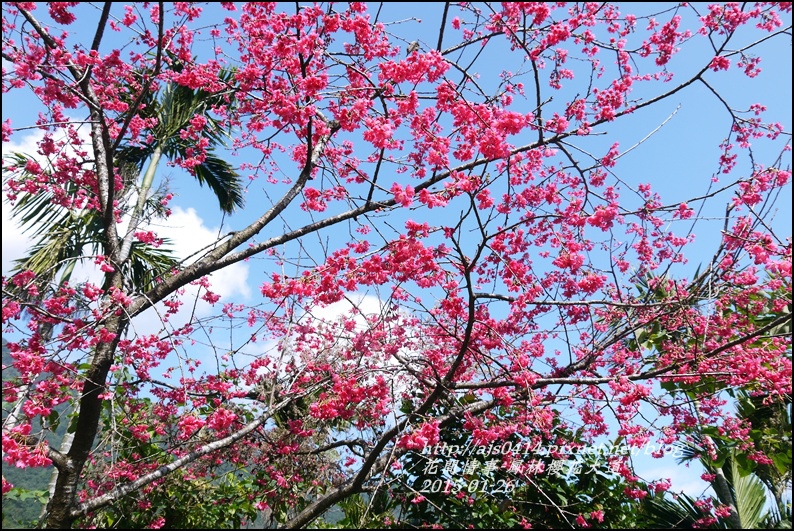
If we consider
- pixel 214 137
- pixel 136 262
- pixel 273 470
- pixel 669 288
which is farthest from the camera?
pixel 214 137

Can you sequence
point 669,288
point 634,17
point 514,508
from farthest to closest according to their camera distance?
point 514,508
point 669,288
point 634,17

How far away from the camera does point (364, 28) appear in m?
4.28

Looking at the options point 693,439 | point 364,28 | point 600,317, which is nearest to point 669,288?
point 600,317

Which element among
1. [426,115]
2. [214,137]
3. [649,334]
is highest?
[214,137]

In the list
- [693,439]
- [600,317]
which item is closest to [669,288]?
[600,317]

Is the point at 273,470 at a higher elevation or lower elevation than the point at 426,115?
lower

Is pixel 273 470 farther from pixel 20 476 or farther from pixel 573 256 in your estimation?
pixel 20 476

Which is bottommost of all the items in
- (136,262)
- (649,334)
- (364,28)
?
(649,334)

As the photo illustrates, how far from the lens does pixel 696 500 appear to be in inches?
257

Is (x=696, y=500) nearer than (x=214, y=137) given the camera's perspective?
Yes

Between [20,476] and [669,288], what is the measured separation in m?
23.6

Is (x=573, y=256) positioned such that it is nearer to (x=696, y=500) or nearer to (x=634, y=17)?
(x=634, y=17)

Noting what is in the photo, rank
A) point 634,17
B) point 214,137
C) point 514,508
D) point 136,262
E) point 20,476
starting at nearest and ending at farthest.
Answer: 1. point 634,17
2. point 514,508
3. point 136,262
4. point 214,137
5. point 20,476

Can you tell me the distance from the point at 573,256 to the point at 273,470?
463 cm
